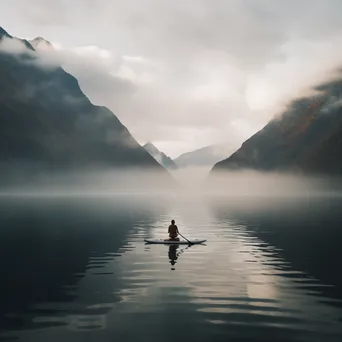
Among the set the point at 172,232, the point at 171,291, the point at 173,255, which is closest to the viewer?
the point at 171,291

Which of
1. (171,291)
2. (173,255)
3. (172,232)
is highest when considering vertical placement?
(172,232)

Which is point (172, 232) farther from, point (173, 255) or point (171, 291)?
point (171, 291)

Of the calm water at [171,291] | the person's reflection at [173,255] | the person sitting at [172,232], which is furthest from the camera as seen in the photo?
the person sitting at [172,232]

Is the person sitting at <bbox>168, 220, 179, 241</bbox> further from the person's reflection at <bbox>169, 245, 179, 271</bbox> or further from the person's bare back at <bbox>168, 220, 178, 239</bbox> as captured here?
the person's reflection at <bbox>169, 245, 179, 271</bbox>

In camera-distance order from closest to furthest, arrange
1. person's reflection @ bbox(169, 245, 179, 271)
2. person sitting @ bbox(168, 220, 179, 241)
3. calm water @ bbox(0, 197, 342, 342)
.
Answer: calm water @ bbox(0, 197, 342, 342) → person's reflection @ bbox(169, 245, 179, 271) → person sitting @ bbox(168, 220, 179, 241)

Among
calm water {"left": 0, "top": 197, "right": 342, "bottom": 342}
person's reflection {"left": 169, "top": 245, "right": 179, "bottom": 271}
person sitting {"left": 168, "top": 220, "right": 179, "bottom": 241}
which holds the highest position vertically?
person sitting {"left": 168, "top": 220, "right": 179, "bottom": 241}

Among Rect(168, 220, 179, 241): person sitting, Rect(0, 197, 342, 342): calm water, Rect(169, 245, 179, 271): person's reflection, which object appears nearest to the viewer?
Rect(0, 197, 342, 342): calm water

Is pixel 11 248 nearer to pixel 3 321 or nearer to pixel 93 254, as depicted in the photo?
pixel 93 254

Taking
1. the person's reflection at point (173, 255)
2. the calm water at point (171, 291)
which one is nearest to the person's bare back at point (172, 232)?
the person's reflection at point (173, 255)

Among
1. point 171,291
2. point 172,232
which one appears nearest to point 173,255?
point 172,232

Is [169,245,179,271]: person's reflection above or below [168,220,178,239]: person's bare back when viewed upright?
below

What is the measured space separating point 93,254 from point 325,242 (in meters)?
24.2

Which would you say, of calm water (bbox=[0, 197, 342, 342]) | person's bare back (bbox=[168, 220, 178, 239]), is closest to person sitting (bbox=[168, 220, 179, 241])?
person's bare back (bbox=[168, 220, 178, 239])

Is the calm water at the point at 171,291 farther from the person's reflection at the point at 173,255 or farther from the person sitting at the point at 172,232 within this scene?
the person sitting at the point at 172,232
